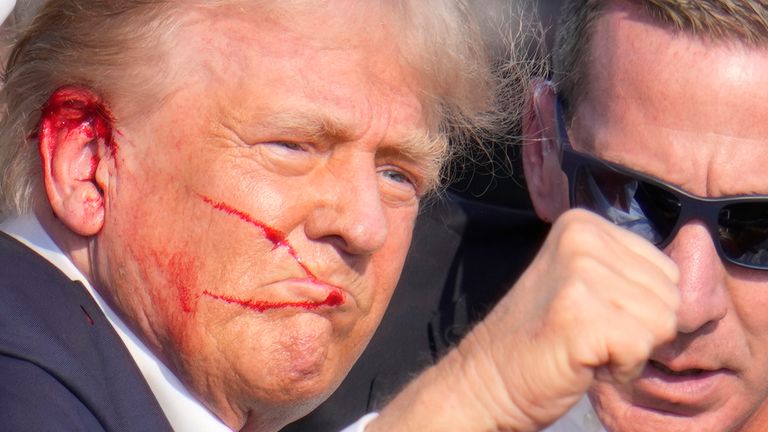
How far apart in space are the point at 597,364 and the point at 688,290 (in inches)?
24.1

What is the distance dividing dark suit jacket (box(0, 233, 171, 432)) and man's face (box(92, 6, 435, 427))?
0.12 metres

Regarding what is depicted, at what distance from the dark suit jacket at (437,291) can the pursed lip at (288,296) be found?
0.83m

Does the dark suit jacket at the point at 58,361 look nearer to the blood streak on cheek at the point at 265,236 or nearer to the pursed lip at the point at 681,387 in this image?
the blood streak on cheek at the point at 265,236

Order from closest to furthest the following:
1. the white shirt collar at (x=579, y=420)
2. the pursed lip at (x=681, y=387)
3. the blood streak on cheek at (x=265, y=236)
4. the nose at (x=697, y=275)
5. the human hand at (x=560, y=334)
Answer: the human hand at (x=560, y=334) < the blood streak on cheek at (x=265, y=236) < the nose at (x=697, y=275) < the pursed lip at (x=681, y=387) < the white shirt collar at (x=579, y=420)

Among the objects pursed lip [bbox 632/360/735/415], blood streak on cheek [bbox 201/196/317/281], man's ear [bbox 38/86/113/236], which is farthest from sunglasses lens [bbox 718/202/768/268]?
man's ear [bbox 38/86/113/236]

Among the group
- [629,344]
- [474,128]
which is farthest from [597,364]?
[474,128]

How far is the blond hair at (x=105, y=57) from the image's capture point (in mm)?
2129

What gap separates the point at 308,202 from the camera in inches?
82.7

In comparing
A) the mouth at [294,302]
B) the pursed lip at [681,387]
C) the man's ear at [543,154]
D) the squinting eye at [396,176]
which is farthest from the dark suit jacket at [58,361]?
the man's ear at [543,154]

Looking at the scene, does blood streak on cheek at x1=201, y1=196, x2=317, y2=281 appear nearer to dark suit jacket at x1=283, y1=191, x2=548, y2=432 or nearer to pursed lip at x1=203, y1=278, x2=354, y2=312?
pursed lip at x1=203, y1=278, x2=354, y2=312

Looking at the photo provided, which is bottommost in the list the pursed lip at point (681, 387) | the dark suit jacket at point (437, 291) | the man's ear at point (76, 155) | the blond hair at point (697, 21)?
the dark suit jacket at point (437, 291)

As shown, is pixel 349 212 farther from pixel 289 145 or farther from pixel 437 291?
pixel 437 291

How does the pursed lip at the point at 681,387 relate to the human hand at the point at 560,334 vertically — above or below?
below

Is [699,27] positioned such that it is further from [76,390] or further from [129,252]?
[76,390]
